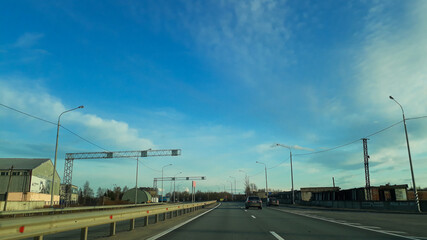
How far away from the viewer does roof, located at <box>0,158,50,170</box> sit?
69.9m

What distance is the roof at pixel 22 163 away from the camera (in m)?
69.9

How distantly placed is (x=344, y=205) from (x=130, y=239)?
141ft

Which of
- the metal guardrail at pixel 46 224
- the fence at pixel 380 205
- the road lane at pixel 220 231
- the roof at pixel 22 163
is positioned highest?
the roof at pixel 22 163

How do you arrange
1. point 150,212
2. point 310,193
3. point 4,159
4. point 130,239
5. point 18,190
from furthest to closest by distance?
point 310,193 → point 4,159 → point 18,190 → point 150,212 → point 130,239

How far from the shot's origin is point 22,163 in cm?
7200

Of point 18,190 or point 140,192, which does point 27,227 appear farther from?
point 140,192

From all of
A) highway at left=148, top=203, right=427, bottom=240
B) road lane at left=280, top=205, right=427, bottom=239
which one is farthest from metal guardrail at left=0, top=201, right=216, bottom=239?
road lane at left=280, top=205, right=427, bottom=239

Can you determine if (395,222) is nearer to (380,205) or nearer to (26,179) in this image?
(380,205)

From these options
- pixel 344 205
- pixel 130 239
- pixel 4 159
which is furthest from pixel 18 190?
pixel 130 239

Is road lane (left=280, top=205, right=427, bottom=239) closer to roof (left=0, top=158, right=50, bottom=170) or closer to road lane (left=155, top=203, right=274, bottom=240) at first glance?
road lane (left=155, top=203, right=274, bottom=240)

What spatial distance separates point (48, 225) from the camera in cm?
613

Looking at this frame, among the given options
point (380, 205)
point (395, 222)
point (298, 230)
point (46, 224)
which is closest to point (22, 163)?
point (380, 205)

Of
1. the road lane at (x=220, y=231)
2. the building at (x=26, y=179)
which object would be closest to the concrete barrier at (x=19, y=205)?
the building at (x=26, y=179)

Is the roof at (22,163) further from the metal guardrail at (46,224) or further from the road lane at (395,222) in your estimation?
the metal guardrail at (46,224)
